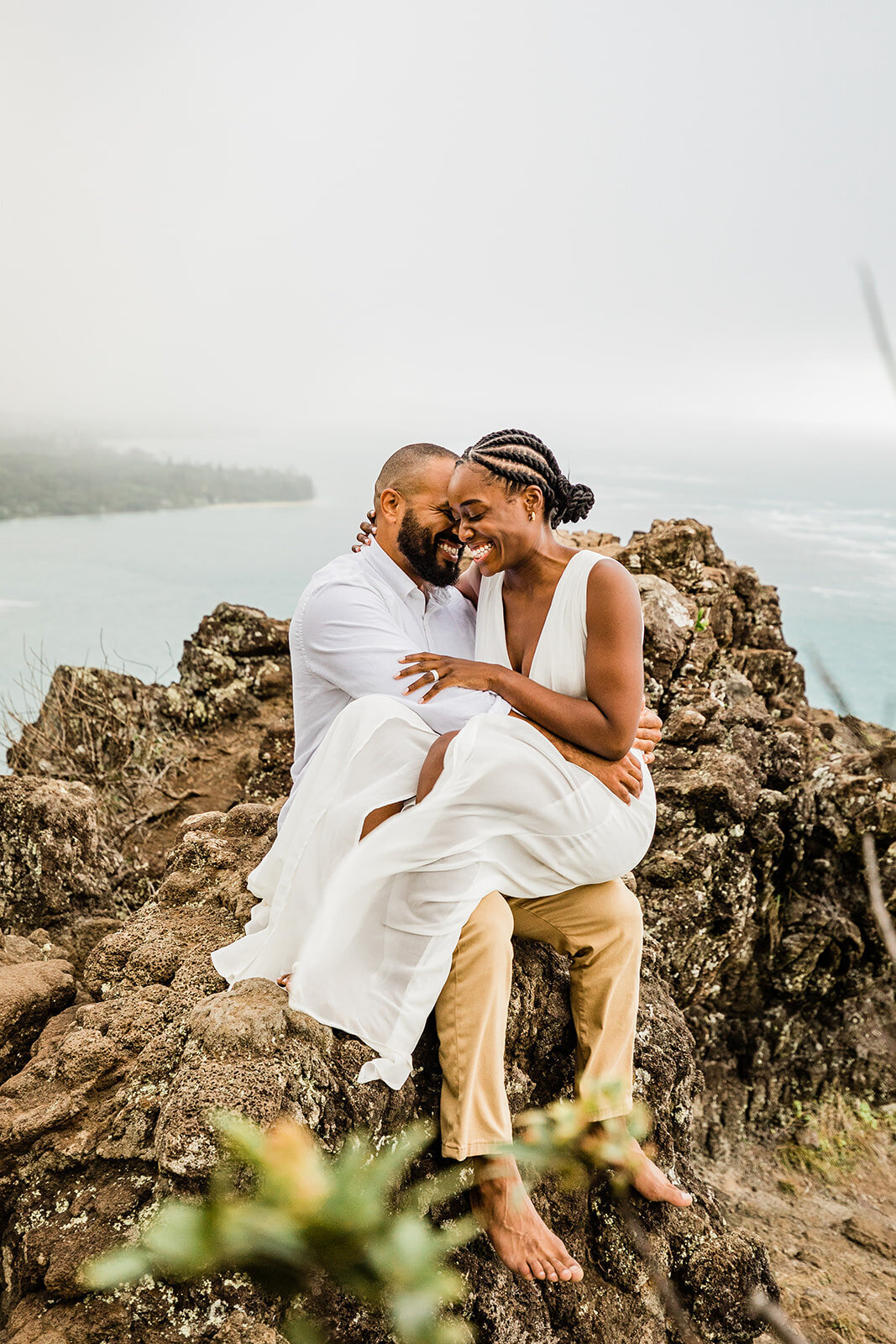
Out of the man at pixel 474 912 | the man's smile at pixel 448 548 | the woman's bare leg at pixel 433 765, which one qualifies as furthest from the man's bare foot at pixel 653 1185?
the man's smile at pixel 448 548

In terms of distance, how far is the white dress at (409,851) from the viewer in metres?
2.89

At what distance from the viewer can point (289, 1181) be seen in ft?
2.49

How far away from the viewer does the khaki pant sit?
9.32 feet

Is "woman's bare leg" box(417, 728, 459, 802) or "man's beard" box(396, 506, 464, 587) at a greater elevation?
"man's beard" box(396, 506, 464, 587)

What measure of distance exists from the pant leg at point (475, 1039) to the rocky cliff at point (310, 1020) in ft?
0.67

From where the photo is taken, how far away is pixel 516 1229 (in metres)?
2.84

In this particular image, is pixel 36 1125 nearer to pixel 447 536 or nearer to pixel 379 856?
pixel 379 856

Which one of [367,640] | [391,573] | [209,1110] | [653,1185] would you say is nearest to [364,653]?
[367,640]

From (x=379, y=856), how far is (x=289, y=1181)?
2.18 meters

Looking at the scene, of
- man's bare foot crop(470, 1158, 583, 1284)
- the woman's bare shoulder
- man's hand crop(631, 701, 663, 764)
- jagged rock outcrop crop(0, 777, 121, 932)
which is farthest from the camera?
jagged rock outcrop crop(0, 777, 121, 932)

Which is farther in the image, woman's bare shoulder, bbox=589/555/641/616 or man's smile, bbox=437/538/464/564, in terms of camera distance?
man's smile, bbox=437/538/464/564

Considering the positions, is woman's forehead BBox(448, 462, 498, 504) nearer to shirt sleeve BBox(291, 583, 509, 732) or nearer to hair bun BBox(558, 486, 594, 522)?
hair bun BBox(558, 486, 594, 522)

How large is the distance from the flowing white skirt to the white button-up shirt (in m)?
0.20

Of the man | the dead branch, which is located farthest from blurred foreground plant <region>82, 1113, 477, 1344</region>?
the dead branch
